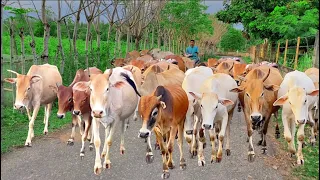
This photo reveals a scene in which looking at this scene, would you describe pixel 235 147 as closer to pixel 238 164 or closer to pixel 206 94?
pixel 238 164

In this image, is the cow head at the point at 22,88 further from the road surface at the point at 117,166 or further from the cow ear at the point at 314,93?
the cow ear at the point at 314,93

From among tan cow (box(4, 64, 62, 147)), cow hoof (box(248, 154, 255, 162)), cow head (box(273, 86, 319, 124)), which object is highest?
cow head (box(273, 86, 319, 124))

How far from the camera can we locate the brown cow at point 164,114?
437 cm

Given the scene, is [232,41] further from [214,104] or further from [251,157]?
[214,104]

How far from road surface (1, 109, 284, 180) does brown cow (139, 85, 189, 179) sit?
2350 mm

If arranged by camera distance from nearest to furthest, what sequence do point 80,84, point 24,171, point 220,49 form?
point 80,84 < point 24,171 < point 220,49

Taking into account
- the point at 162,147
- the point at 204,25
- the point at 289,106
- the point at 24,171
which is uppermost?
the point at 204,25

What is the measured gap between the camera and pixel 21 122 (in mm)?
11508

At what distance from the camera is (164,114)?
4672 mm

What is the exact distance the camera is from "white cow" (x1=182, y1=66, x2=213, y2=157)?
5480 millimetres

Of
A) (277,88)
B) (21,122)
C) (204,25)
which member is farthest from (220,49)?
(277,88)

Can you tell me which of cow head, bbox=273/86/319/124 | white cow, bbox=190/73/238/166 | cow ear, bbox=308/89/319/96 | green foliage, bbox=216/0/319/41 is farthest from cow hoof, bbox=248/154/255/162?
green foliage, bbox=216/0/319/41

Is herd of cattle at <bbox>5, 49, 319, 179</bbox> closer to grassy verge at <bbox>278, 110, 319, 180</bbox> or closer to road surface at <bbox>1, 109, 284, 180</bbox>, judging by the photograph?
grassy verge at <bbox>278, 110, 319, 180</bbox>

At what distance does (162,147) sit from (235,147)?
5125 mm
